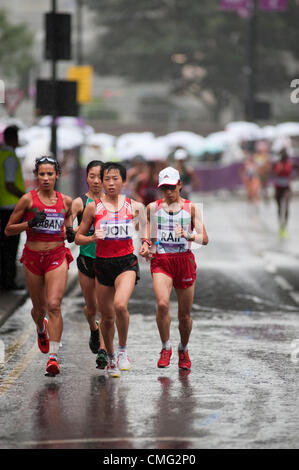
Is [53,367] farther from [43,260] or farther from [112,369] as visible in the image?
[43,260]

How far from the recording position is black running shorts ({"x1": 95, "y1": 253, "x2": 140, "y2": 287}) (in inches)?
361

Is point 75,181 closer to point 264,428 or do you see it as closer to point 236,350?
point 236,350

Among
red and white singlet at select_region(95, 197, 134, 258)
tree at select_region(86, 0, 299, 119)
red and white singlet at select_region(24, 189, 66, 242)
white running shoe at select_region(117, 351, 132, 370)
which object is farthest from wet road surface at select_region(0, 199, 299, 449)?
tree at select_region(86, 0, 299, 119)

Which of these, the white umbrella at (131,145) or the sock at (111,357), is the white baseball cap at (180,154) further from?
the white umbrella at (131,145)

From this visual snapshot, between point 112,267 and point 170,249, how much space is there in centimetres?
64

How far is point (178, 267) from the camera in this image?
9523 mm

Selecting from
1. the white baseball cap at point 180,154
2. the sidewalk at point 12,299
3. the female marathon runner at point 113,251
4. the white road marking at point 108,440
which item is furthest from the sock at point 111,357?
the white baseball cap at point 180,154

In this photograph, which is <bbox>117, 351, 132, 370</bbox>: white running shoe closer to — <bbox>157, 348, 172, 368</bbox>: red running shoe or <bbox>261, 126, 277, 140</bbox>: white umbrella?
<bbox>157, 348, 172, 368</bbox>: red running shoe

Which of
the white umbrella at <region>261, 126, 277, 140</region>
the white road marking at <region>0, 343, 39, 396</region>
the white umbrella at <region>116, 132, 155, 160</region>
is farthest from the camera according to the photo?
the white umbrella at <region>261, 126, 277, 140</region>

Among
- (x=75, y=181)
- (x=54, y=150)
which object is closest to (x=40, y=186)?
(x=54, y=150)

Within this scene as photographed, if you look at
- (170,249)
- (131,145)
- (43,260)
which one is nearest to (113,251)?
(170,249)

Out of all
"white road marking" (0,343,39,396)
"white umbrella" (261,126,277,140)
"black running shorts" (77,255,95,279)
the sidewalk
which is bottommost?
the sidewalk

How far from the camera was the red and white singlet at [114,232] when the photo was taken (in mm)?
9156

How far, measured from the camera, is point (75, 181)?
33.0m
